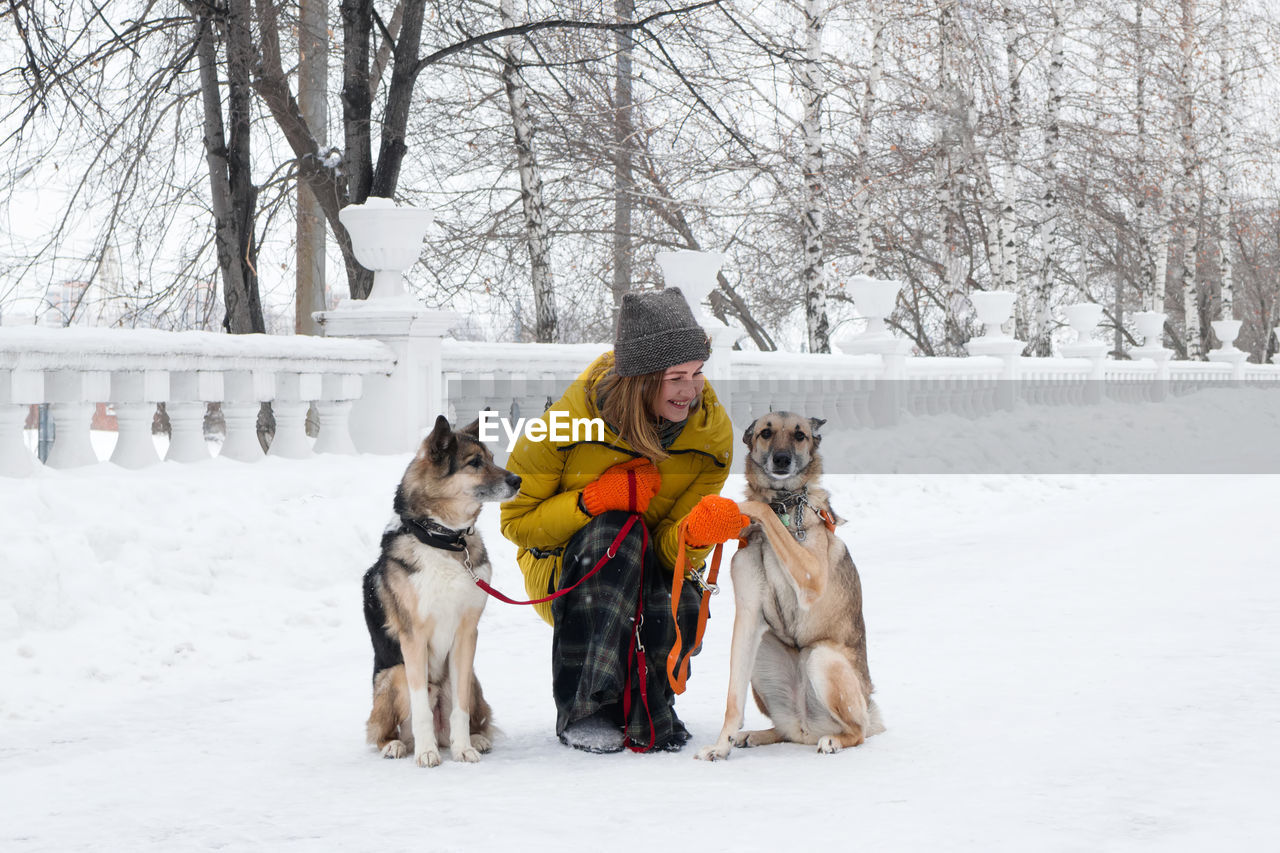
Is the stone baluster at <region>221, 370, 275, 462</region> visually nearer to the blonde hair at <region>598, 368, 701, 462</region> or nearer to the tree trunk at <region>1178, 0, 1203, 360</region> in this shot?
the blonde hair at <region>598, 368, 701, 462</region>

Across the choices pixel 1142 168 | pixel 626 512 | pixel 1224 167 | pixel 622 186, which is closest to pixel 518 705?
pixel 626 512

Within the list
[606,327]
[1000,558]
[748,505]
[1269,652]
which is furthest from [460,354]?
[606,327]

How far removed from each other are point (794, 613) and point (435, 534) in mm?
1299

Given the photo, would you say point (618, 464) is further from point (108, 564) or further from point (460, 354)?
point (460, 354)

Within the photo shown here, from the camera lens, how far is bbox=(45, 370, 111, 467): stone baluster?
6.45 meters

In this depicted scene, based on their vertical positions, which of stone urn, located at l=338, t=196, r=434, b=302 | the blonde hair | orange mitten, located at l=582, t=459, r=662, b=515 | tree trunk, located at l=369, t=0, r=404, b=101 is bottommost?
orange mitten, located at l=582, t=459, r=662, b=515

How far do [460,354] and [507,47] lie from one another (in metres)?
5.47

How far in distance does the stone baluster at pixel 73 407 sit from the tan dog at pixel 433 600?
2938 mm

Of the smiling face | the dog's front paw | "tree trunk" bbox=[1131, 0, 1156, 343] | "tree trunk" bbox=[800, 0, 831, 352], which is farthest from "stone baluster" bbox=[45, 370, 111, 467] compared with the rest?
"tree trunk" bbox=[1131, 0, 1156, 343]

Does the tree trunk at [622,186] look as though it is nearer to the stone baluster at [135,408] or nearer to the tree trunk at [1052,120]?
the tree trunk at [1052,120]

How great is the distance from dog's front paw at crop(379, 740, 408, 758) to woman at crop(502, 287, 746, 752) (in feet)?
1.96

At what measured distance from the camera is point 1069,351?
21.7m

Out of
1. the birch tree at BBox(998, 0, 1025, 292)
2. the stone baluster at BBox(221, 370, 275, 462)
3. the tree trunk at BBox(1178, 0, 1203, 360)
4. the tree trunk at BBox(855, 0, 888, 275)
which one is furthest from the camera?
the tree trunk at BBox(1178, 0, 1203, 360)

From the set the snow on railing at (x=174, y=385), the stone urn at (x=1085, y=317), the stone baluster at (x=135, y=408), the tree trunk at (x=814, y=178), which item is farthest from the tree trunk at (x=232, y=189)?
the stone urn at (x=1085, y=317)
